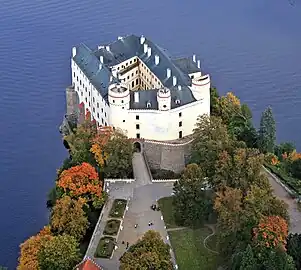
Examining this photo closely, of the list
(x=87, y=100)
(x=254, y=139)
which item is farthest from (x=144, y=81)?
(x=254, y=139)

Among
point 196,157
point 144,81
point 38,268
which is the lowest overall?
point 38,268

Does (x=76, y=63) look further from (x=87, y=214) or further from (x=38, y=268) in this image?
(x=38, y=268)

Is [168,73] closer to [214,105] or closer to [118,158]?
[214,105]

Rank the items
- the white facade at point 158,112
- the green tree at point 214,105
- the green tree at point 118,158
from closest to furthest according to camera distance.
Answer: the green tree at point 118,158 → the white facade at point 158,112 → the green tree at point 214,105

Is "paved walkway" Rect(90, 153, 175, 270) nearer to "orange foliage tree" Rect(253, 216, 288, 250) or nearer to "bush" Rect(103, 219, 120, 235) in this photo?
"bush" Rect(103, 219, 120, 235)

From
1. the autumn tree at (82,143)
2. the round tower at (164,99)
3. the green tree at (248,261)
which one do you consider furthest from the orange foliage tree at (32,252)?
the round tower at (164,99)

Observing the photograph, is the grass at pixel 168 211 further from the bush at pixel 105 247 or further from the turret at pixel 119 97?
the turret at pixel 119 97

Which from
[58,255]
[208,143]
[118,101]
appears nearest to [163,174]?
[208,143]
